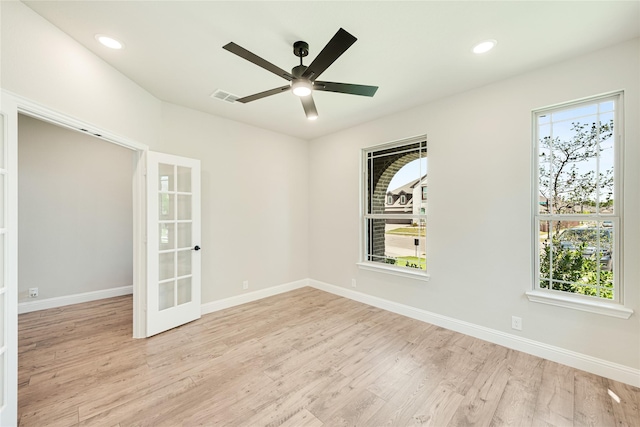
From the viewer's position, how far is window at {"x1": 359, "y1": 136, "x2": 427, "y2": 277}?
11.9 feet

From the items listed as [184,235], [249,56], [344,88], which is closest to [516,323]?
[344,88]

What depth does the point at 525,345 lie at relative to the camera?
8.74ft

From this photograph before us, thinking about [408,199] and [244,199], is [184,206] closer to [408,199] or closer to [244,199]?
[244,199]

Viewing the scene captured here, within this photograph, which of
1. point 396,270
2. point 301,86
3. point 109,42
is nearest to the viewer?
point 301,86

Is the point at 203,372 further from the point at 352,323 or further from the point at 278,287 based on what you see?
the point at 278,287

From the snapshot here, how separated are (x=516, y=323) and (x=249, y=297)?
3.54 m

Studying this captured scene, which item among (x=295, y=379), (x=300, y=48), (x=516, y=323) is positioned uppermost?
(x=300, y=48)

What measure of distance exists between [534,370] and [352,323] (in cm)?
185

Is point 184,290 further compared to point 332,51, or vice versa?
point 184,290

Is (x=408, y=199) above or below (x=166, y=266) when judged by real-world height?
above

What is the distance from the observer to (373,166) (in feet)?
13.8

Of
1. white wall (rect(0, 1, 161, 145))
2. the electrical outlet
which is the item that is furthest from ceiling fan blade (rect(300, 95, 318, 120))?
the electrical outlet

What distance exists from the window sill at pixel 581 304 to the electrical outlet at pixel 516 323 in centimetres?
26

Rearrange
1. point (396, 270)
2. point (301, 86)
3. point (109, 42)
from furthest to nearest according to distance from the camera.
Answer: point (396, 270), point (109, 42), point (301, 86)
